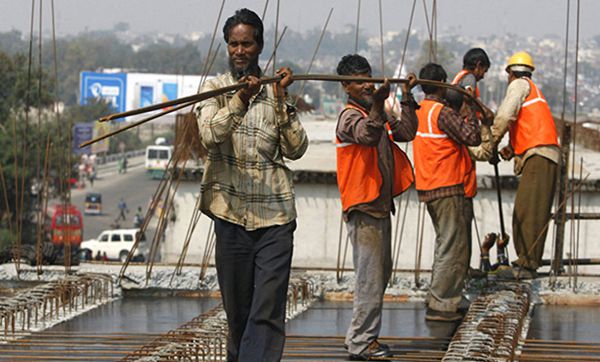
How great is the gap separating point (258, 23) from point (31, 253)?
14.8 ft

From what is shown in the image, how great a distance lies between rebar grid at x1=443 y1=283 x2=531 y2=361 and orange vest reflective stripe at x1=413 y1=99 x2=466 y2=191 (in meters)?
0.70

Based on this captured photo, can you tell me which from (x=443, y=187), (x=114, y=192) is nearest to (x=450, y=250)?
(x=443, y=187)

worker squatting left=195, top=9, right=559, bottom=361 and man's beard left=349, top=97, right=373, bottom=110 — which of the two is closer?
worker squatting left=195, top=9, right=559, bottom=361

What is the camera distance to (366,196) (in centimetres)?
650

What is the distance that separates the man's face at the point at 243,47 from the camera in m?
5.35

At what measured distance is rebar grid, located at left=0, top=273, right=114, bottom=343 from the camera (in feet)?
23.8

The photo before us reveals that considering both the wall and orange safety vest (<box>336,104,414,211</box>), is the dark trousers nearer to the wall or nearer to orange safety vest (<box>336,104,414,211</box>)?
orange safety vest (<box>336,104,414,211</box>)

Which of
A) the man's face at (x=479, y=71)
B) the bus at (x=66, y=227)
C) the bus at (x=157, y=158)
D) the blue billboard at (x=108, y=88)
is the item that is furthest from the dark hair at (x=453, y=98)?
the blue billboard at (x=108, y=88)

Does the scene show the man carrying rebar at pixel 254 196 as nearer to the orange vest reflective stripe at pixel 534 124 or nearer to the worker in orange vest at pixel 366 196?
the worker in orange vest at pixel 366 196

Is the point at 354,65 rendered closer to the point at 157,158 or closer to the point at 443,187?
the point at 443,187

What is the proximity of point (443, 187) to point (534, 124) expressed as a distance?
1165 millimetres

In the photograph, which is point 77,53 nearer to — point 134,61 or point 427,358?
point 134,61

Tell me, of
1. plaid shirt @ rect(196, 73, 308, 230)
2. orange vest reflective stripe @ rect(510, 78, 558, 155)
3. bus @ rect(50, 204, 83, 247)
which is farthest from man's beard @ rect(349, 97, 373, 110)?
bus @ rect(50, 204, 83, 247)

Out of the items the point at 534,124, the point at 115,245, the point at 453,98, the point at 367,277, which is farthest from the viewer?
the point at 115,245
